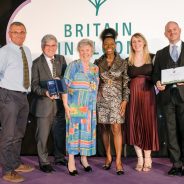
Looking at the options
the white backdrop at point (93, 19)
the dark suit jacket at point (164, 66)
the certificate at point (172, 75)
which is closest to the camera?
Answer: the certificate at point (172, 75)

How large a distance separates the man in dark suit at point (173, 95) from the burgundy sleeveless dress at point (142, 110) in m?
0.14

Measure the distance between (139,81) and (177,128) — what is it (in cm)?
67

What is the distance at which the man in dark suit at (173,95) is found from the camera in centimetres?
373

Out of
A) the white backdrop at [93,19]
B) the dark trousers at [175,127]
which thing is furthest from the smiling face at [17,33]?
the dark trousers at [175,127]

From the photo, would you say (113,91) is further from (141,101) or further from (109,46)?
(109,46)

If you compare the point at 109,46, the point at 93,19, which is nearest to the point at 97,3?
the point at 93,19

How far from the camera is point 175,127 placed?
12.5 ft

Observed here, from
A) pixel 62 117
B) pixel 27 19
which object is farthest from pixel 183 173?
pixel 27 19

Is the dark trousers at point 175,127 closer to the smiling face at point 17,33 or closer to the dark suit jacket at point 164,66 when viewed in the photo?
the dark suit jacket at point 164,66

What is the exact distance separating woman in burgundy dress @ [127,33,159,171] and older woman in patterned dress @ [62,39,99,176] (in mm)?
449

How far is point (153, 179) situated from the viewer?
3705 mm

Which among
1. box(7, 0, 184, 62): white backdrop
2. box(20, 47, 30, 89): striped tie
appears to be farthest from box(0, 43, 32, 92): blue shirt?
box(7, 0, 184, 62): white backdrop

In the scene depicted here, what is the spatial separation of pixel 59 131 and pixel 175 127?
1399mm

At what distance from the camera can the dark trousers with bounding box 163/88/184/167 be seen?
3.76 meters
